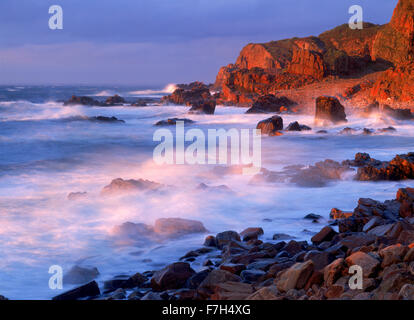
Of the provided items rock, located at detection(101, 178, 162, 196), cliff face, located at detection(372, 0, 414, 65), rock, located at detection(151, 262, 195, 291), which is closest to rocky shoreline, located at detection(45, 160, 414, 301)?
rock, located at detection(151, 262, 195, 291)

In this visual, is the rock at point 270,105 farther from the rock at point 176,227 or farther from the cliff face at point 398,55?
the rock at point 176,227

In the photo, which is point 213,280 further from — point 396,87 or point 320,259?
point 396,87

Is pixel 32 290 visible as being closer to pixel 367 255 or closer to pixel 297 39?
pixel 367 255

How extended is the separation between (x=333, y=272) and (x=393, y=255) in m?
0.52

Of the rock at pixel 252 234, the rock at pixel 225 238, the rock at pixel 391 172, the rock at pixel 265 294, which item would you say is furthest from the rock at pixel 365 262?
the rock at pixel 391 172

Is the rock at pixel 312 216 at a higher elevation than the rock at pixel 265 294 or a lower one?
lower

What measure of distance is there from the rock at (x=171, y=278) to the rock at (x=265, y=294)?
0.97 meters

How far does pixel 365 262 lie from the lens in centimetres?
345

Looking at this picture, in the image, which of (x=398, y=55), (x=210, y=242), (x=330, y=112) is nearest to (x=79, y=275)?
(x=210, y=242)

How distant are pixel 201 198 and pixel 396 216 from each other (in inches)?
136

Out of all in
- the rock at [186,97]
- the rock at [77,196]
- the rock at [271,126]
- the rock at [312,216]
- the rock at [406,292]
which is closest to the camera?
the rock at [406,292]

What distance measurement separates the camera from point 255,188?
8.63 m

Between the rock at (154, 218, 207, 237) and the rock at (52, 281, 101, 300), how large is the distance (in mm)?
1858

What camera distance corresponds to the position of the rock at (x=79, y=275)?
454 cm
